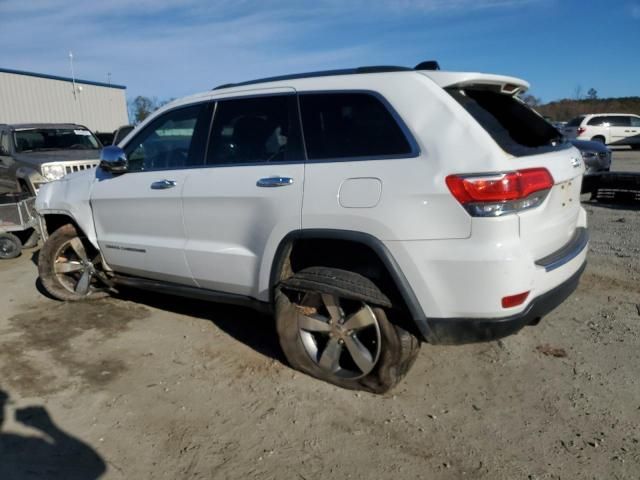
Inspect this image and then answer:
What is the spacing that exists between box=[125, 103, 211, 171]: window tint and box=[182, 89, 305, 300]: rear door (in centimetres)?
14

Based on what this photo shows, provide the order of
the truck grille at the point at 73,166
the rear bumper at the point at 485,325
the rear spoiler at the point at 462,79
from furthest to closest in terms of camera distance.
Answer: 1. the truck grille at the point at 73,166
2. the rear spoiler at the point at 462,79
3. the rear bumper at the point at 485,325

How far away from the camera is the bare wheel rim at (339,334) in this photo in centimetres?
310

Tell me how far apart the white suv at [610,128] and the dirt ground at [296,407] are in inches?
878

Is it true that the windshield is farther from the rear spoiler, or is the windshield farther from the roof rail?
the rear spoiler

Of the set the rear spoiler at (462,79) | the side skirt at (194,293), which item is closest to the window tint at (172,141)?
the side skirt at (194,293)

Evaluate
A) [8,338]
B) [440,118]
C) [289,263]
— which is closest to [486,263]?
[440,118]

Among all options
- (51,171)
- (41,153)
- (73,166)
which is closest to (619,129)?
(73,166)

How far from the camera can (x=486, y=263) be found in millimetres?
2578

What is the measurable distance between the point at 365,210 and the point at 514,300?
91 centimetres

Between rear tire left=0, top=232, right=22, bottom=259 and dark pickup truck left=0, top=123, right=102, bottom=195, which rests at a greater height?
dark pickup truck left=0, top=123, right=102, bottom=195

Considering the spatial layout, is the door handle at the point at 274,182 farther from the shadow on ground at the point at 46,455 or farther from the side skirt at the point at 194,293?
the shadow on ground at the point at 46,455

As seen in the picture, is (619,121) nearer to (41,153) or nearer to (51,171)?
(41,153)

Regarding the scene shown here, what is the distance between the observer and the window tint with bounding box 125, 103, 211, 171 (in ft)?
12.6

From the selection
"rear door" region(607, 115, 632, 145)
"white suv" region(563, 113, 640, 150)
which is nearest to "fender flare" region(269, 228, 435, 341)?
"white suv" region(563, 113, 640, 150)
